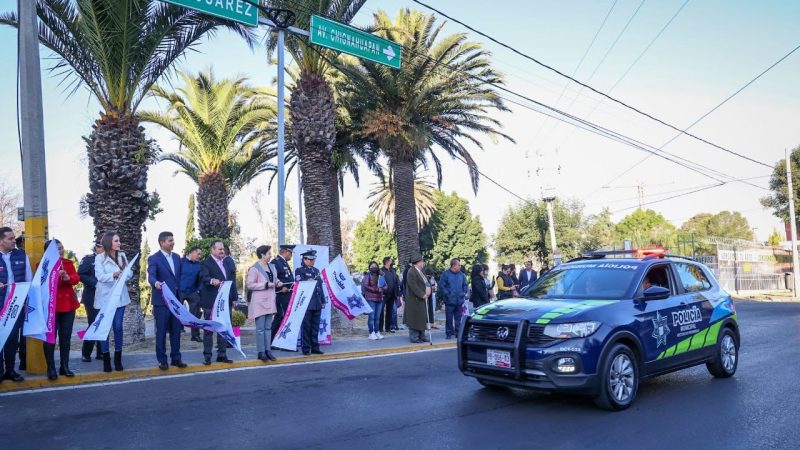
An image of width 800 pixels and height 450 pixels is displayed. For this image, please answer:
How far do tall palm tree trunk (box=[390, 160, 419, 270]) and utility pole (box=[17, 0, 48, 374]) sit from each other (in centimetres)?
1348

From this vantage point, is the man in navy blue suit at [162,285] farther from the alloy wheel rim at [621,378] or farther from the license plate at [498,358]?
the alloy wheel rim at [621,378]

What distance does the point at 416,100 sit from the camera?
20.0 metres

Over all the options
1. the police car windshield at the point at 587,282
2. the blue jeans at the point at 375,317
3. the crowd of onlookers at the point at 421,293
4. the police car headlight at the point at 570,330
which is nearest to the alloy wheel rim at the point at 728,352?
the police car windshield at the point at 587,282

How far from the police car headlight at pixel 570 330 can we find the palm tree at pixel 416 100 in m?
13.3

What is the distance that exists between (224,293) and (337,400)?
11.2ft

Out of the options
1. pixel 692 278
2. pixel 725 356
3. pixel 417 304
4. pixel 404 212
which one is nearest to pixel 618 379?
pixel 692 278

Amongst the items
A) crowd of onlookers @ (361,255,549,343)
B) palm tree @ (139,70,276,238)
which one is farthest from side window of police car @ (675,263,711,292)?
palm tree @ (139,70,276,238)

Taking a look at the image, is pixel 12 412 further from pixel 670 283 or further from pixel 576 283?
pixel 670 283

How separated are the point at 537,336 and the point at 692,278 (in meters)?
3.40

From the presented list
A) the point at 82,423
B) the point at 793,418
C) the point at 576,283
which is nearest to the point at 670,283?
the point at 576,283

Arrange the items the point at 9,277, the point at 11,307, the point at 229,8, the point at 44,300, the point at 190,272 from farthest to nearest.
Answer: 1. the point at 229,8
2. the point at 190,272
3. the point at 44,300
4. the point at 9,277
5. the point at 11,307

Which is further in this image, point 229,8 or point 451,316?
point 451,316

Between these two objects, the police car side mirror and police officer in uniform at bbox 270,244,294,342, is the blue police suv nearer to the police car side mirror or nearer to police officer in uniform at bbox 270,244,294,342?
the police car side mirror

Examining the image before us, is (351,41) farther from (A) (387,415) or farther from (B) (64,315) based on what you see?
(A) (387,415)
